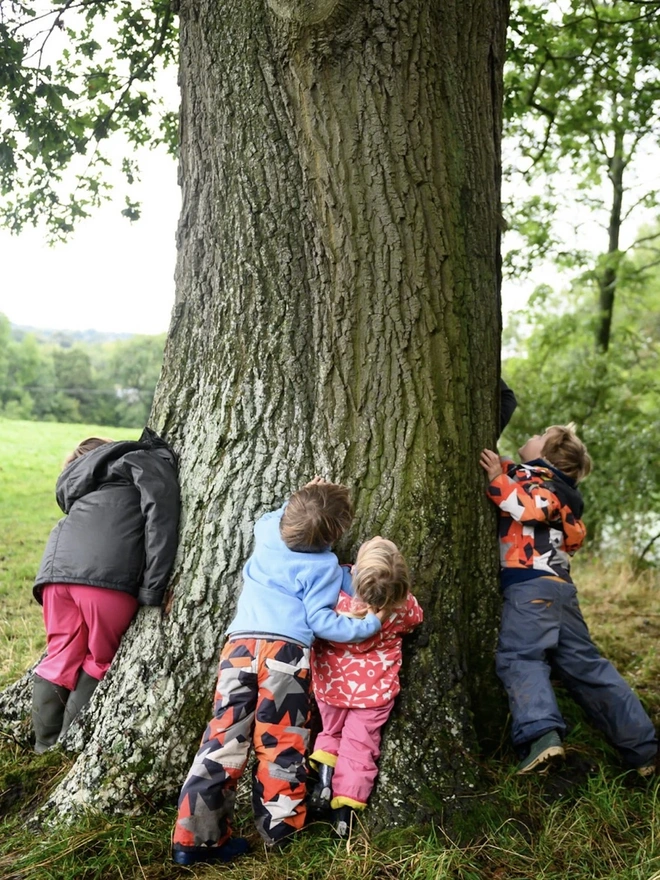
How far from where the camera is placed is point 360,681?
3238mm

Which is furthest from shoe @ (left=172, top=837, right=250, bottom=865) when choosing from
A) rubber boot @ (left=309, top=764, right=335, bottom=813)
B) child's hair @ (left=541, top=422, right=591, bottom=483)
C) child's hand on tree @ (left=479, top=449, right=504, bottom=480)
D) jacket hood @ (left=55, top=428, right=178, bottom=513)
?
child's hair @ (left=541, top=422, right=591, bottom=483)

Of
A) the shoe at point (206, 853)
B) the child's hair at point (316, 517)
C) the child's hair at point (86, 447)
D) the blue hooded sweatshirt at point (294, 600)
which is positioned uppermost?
the child's hair at point (86, 447)

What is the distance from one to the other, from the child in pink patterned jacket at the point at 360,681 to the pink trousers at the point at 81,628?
38.8 inches

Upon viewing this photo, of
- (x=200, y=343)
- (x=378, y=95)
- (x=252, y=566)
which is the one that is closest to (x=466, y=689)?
(x=252, y=566)

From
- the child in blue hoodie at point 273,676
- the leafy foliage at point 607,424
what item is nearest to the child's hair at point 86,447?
the child in blue hoodie at point 273,676

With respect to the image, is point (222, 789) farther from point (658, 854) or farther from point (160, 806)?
point (658, 854)

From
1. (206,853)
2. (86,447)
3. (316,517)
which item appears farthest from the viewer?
(86,447)

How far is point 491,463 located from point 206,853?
2.05 meters

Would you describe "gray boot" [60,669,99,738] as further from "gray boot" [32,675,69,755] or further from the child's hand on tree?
the child's hand on tree

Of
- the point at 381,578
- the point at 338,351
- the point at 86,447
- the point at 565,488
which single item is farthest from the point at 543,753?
the point at 86,447

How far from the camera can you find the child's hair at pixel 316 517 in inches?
124

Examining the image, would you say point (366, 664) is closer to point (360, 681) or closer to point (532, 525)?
point (360, 681)

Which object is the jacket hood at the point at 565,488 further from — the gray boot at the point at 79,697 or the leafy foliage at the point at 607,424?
the leafy foliage at the point at 607,424

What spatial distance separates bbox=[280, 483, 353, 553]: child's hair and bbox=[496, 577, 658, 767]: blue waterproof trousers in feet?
3.50
